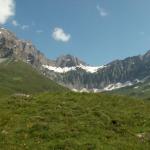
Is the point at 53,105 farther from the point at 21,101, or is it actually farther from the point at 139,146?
the point at 139,146

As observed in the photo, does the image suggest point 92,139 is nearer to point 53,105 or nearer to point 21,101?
point 53,105

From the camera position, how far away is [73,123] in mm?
35781

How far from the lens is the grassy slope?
30.8 m

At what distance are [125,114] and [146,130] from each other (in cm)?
493

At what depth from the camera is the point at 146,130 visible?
35344 millimetres

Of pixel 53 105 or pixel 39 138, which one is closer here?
pixel 39 138

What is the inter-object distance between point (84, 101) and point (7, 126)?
493 inches

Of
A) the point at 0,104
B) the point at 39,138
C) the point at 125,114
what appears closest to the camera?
the point at 39,138

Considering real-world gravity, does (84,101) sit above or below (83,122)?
above

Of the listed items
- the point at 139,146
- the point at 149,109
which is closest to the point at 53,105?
the point at 149,109

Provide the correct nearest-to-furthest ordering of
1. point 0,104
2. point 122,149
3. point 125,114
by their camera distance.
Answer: point 122,149
point 125,114
point 0,104

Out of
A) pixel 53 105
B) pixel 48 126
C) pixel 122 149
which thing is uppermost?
pixel 53 105

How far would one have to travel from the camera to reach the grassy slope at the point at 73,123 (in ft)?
101

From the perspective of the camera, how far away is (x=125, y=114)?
1576 inches
